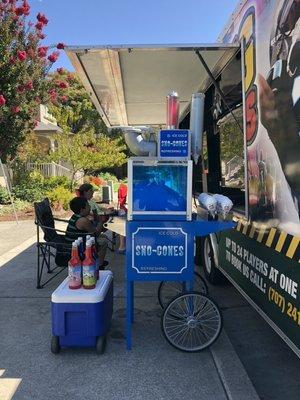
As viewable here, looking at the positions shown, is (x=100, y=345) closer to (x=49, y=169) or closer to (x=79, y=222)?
(x=79, y=222)

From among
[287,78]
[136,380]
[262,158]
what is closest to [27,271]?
[136,380]

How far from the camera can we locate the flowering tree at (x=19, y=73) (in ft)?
38.0

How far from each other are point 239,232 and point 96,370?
175 cm

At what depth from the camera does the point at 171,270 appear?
137 inches

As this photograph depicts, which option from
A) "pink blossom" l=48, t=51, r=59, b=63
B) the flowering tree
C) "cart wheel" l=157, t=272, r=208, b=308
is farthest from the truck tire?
"pink blossom" l=48, t=51, r=59, b=63

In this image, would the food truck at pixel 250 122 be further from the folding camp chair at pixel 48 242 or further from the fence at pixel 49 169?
the fence at pixel 49 169

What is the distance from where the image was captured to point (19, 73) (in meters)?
11.8

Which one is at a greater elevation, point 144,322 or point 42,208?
point 42,208

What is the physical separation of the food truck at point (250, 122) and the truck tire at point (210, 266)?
2cm

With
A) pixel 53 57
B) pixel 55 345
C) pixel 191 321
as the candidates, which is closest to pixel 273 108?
pixel 191 321

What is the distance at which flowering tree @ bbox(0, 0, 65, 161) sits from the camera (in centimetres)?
1158

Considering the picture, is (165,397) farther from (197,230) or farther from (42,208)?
(42,208)

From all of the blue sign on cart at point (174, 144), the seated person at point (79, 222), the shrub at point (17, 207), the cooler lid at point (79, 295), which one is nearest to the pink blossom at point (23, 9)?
the shrub at point (17, 207)

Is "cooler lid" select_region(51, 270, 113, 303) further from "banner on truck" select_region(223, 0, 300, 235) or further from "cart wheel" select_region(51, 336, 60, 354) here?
"banner on truck" select_region(223, 0, 300, 235)
